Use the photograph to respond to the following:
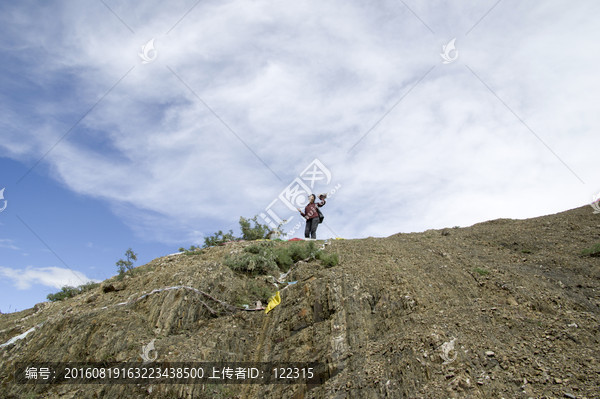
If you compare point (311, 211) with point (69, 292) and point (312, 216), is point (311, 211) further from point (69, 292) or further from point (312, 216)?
point (69, 292)

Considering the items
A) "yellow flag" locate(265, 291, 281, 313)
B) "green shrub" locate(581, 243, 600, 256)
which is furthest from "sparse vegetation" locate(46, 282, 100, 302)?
"green shrub" locate(581, 243, 600, 256)

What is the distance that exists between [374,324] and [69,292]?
1223 centimetres

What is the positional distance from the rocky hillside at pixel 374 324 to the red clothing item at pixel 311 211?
157 inches

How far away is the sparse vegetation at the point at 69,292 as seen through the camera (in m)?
14.2

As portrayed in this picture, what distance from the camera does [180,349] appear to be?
29.2ft

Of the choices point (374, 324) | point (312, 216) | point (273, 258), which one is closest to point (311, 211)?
point (312, 216)

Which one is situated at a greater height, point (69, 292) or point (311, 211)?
point (311, 211)

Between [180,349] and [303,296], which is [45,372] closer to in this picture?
[180,349]

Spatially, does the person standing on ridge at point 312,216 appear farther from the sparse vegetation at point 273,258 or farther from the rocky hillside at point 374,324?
the rocky hillside at point 374,324

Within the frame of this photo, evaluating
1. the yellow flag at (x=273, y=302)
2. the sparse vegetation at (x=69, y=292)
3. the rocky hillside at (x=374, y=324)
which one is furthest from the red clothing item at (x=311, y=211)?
the sparse vegetation at (x=69, y=292)

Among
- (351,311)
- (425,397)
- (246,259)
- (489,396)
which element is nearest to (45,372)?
(246,259)

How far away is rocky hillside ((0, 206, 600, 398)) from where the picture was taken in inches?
252

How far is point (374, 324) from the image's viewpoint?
828 cm

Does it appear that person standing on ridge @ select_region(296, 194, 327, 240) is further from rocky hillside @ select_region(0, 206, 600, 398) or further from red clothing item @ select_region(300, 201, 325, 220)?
rocky hillside @ select_region(0, 206, 600, 398)
